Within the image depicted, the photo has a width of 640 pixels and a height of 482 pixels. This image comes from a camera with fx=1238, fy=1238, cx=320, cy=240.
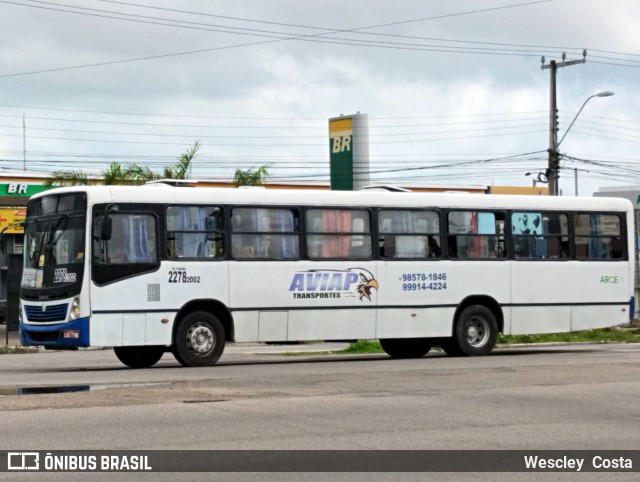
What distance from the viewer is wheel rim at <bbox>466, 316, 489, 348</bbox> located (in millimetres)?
24000

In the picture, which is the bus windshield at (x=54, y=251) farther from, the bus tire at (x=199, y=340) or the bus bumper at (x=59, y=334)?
the bus tire at (x=199, y=340)

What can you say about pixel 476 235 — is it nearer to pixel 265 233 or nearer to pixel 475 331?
pixel 475 331

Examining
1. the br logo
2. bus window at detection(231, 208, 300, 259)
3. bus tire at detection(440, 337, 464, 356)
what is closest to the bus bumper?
bus window at detection(231, 208, 300, 259)

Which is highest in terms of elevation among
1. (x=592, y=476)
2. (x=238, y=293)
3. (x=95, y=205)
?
(x=95, y=205)

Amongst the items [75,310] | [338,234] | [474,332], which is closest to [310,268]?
[338,234]

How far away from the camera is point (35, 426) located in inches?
484

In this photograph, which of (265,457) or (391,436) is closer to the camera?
(265,457)

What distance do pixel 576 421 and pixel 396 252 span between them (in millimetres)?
10637

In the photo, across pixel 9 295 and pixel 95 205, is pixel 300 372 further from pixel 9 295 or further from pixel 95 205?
pixel 9 295

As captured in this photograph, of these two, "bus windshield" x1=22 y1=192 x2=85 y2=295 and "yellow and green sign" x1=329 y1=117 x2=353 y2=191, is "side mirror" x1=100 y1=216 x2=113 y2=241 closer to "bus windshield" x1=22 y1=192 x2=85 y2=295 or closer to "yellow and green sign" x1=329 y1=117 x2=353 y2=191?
"bus windshield" x1=22 y1=192 x2=85 y2=295

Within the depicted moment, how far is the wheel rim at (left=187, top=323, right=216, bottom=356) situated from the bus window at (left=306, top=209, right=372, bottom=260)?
2477mm

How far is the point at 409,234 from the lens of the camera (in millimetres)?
23594

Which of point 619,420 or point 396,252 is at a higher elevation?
point 396,252

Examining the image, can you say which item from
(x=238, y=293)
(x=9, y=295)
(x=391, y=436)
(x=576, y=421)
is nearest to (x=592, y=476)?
(x=391, y=436)
